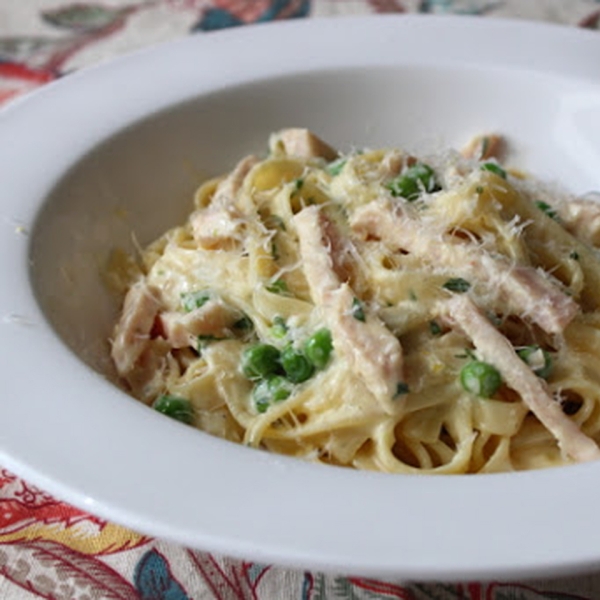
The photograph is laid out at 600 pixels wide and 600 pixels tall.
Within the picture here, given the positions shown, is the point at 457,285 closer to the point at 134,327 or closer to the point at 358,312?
the point at 358,312

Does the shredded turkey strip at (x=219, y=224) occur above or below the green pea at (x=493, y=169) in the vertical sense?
below

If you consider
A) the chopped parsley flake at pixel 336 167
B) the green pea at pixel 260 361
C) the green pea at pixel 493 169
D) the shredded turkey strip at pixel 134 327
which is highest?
the green pea at pixel 493 169

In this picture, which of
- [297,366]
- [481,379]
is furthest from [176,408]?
[481,379]

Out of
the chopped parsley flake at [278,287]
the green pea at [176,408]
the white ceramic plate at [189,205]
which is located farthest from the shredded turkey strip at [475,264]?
the green pea at [176,408]

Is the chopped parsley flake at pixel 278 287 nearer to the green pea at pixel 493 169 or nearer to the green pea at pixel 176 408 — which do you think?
the green pea at pixel 176 408

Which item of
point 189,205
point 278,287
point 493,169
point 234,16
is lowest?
point 189,205

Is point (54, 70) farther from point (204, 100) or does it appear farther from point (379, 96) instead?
point (379, 96)

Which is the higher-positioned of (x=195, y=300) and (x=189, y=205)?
(x=195, y=300)

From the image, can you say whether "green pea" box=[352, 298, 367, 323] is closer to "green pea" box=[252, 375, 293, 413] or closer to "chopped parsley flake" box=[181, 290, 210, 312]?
"green pea" box=[252, 375, 293, 413]
